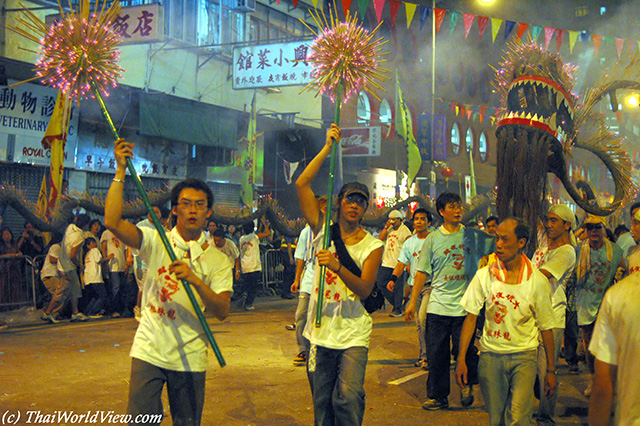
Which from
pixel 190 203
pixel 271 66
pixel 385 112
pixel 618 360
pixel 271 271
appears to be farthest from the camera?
pixel 385 112

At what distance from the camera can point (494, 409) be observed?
445cm

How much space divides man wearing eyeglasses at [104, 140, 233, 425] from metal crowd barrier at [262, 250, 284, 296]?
38.9 ft

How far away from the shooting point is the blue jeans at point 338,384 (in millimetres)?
4262

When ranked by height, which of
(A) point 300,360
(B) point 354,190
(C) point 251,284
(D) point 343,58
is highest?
(D) point 343,58

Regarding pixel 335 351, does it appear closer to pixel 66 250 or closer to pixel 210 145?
pixel 66 250

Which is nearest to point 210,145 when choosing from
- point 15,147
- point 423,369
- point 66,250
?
point 15,147

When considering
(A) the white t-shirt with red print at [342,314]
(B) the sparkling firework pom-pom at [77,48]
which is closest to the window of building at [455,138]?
(A) the white t-shirt with red print at [342,314]

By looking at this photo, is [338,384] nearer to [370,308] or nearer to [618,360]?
[370,308]

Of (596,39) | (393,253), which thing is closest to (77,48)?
(393,253)

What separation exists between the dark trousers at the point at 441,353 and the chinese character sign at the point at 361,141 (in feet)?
51.6

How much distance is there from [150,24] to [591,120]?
32.5 feet

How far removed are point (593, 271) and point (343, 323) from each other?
13.2ft

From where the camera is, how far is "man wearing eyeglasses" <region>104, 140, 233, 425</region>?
3711mm

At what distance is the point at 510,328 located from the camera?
177 inches
